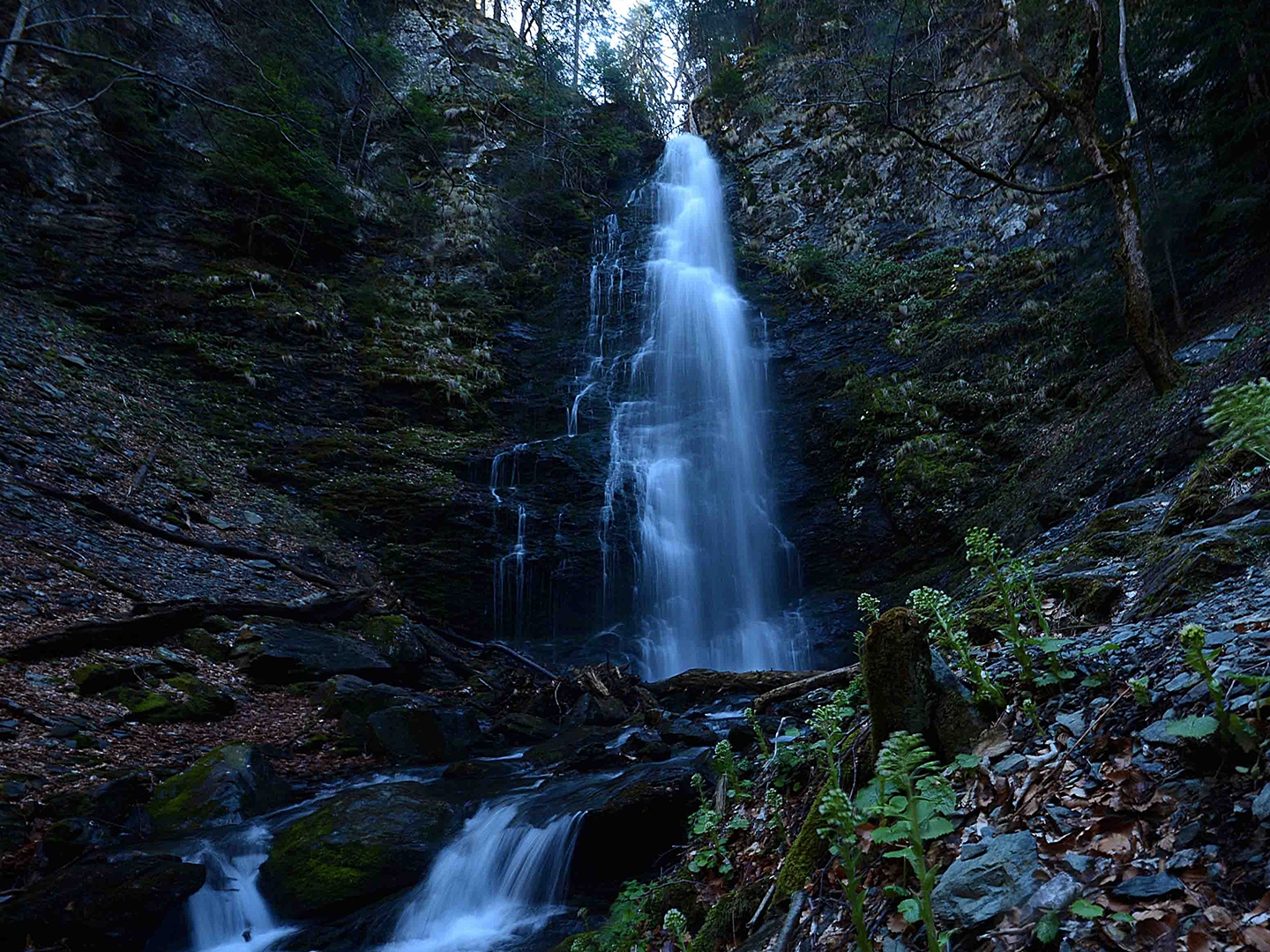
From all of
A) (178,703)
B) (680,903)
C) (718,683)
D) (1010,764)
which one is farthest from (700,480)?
(1010,764)

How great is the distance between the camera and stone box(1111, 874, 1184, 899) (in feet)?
4.75

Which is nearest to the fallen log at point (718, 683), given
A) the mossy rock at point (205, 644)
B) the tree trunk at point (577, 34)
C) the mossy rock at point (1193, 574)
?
the mossy rock at point (205, 644)

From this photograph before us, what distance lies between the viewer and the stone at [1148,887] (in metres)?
1.45

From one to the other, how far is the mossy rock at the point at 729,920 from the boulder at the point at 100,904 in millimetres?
4368

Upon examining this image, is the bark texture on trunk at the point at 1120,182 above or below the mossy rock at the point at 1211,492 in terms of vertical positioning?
above

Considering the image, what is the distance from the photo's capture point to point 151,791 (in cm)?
605

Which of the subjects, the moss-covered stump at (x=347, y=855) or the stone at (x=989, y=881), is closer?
the stone at (x=989, y=881)

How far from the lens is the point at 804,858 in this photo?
2.52 m

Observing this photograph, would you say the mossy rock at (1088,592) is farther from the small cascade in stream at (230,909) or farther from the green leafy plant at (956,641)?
the small cascade in stream at (230,909)

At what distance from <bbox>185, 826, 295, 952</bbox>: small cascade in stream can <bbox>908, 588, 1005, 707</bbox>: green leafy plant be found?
216 inches

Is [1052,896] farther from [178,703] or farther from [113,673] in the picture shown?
[113,673]

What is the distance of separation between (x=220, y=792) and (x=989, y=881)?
6931mm

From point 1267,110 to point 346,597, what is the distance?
1567cm

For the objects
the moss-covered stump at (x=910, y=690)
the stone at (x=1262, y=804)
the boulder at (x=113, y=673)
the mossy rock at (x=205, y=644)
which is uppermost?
the mossy rock at (x=205, y=644)
